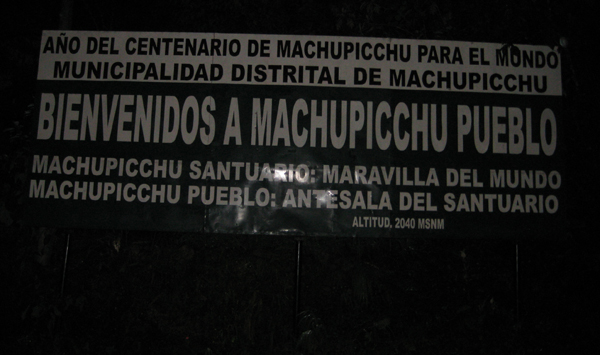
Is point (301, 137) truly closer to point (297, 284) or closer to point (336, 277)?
point (297, 284)

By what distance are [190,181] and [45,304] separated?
1960 millimetres

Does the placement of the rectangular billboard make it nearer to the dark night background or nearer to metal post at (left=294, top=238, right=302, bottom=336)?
metal post at (left=294, top=238, right=302, bottom=336)

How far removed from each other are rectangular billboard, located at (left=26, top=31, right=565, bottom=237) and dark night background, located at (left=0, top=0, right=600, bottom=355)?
0.55 meters

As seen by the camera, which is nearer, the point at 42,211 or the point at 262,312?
the point at 42,211

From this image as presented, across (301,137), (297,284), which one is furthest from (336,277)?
(301,137)

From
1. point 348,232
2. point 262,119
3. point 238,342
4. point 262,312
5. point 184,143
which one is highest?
point 262,119

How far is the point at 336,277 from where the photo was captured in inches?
185

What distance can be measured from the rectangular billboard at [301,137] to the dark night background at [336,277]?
546 millimetres

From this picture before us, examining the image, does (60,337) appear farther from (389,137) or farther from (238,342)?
(389,137)

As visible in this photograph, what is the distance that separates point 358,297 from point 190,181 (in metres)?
2.19

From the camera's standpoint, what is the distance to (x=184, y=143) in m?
4.19

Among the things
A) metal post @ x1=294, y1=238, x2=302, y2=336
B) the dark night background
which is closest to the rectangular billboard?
metal post @ x1=294, y1=238, x2=302, y2=336

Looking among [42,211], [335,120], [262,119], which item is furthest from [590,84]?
[42,211]

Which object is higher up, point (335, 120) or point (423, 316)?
point (335, 120)
